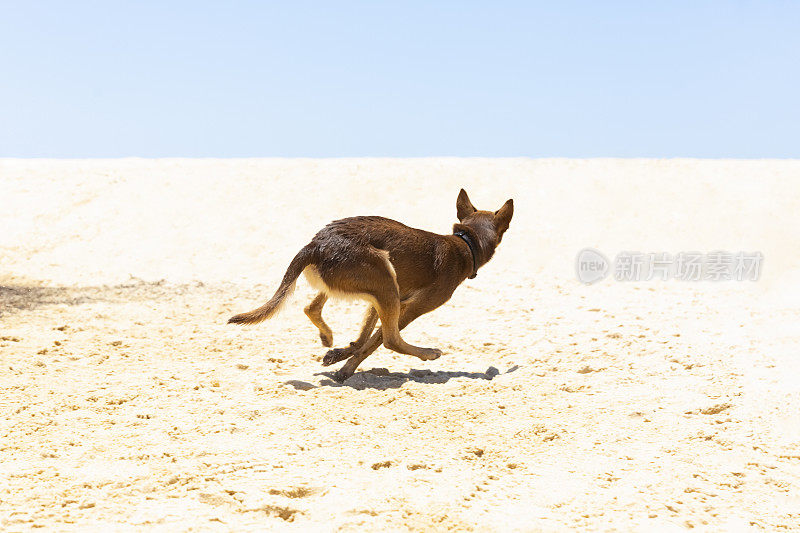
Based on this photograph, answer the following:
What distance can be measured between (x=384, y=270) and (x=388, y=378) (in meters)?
1.19

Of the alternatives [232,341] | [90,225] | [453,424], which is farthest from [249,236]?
[453,424]

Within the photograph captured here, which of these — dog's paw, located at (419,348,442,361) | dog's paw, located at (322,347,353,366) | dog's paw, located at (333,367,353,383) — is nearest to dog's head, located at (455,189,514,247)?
dog's paw, located at (419,348,442,361)

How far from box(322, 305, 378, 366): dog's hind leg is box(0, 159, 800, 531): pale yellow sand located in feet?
0.89

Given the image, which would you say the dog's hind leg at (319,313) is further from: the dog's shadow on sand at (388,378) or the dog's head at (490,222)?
the dog's head at (490,222)

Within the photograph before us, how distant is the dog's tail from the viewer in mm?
5789

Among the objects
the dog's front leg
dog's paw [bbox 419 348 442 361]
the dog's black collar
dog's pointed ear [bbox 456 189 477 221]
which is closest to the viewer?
the dog's front leg

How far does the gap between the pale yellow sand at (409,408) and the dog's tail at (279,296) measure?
27.4 inches

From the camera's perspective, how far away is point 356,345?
22.2 feet

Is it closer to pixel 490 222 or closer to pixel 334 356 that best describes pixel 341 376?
pixel 334 356

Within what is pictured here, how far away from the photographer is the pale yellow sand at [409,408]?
4.04 meters

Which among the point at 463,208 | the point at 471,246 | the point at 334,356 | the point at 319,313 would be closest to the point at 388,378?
the point at 334,356

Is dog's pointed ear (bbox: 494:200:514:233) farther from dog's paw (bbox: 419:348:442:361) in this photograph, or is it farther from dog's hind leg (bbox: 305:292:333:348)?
dog's hind leg (bbox: 305:292:333:348)

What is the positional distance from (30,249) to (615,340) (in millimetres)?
14616

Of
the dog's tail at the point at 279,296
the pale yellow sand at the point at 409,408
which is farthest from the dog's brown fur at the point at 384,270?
the pale yellow sand at the point at 409,408
